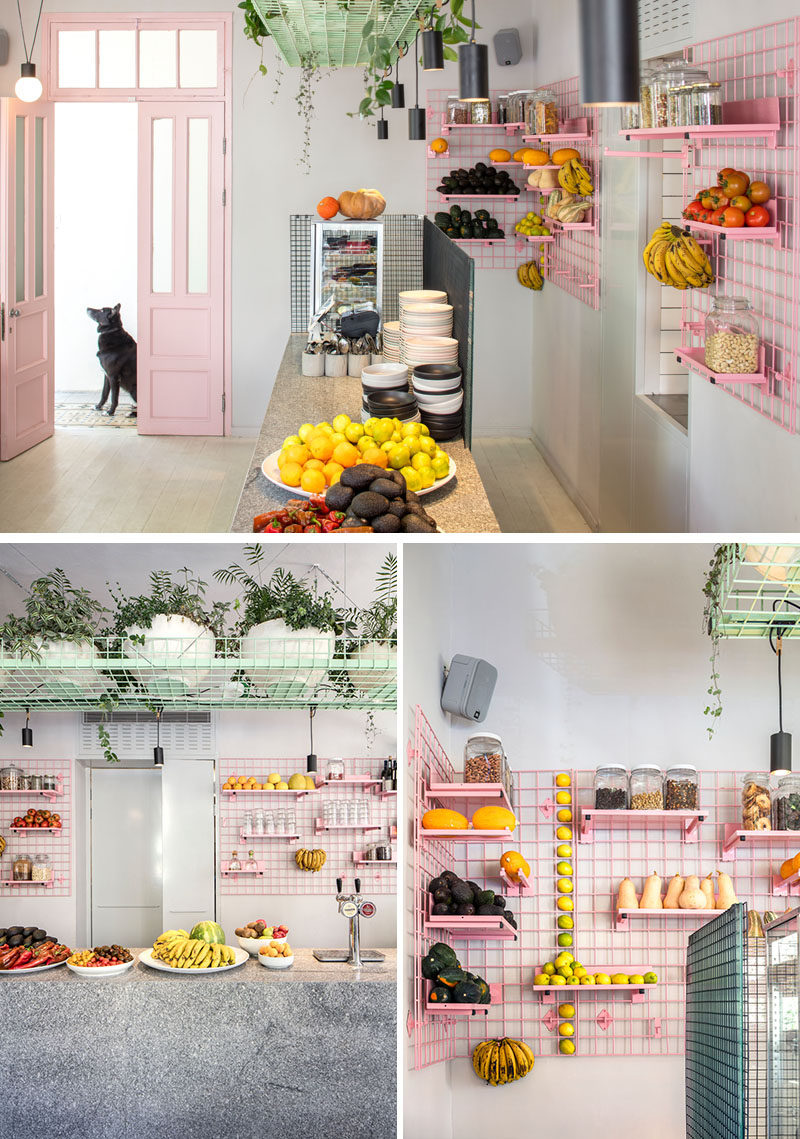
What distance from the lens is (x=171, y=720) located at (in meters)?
5.12

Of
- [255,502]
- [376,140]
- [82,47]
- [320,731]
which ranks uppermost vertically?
[82,47]

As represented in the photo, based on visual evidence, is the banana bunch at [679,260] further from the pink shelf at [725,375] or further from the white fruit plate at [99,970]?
the white fruit plate at [99,970]

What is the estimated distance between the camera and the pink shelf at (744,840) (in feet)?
6.58

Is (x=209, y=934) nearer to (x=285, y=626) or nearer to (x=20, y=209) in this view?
(x=285, y=626)

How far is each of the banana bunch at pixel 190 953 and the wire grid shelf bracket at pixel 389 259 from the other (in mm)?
5376

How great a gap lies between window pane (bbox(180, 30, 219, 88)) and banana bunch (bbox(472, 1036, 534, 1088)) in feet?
26.6

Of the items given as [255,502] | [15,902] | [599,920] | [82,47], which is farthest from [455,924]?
[82,47]

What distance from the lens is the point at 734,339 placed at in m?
4.08

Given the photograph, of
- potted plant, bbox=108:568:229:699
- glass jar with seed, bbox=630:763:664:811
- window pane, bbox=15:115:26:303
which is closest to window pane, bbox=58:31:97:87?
window pane, bbox=15:115:26:303

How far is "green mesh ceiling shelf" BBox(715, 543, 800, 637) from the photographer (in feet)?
6.61

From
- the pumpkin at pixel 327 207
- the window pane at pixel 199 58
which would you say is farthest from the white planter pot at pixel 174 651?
the window pane at pixel 199 58

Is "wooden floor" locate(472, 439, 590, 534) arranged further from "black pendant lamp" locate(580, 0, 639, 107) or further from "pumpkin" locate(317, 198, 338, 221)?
"black pendant lamp" locate(580, 0, 639, 107)

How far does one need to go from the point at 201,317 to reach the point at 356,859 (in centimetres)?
518

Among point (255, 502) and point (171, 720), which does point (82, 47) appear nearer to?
point (171, 720)
